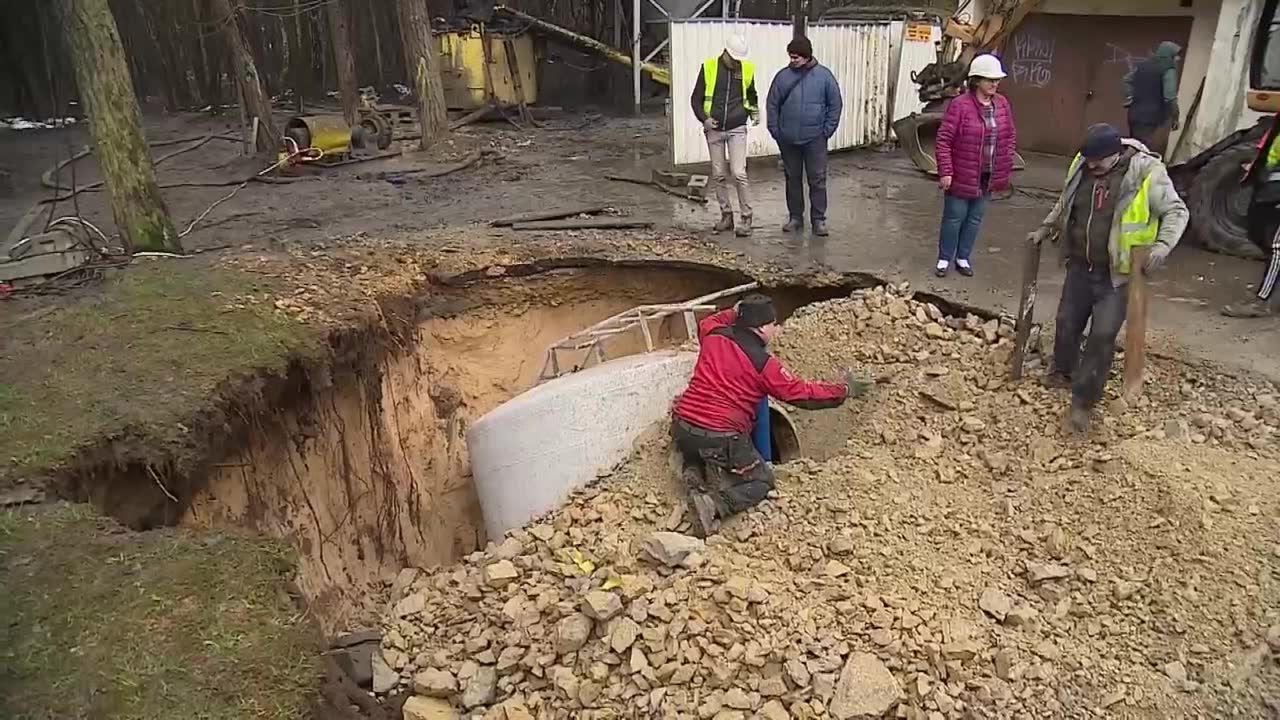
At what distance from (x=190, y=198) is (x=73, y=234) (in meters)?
3.52

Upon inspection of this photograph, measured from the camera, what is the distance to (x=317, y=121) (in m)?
13.5

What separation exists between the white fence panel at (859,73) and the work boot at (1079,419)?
8.66 m

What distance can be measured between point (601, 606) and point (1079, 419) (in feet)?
10.00

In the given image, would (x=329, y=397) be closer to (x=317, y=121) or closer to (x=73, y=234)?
(x=73, y=234)

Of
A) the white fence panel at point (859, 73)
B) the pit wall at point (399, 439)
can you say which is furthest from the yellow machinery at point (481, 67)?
A: the pit wall at point (399, 439)

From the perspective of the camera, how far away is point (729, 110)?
8.61m

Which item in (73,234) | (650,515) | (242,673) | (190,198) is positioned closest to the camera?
(242,673)

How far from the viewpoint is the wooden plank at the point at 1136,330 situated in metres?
5.11

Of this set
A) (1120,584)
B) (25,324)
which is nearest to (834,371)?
(1120,584)

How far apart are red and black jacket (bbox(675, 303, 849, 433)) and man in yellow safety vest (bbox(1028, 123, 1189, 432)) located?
4.85 feet

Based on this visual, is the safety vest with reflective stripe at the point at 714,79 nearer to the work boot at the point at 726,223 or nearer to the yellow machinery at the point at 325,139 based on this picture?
the work boot at the point at 726,223

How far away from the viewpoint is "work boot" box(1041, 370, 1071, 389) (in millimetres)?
5812

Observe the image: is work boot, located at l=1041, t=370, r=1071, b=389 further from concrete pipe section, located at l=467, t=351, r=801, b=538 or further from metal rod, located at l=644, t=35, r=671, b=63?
metal rod, located at l=644, t=35, r=671, b=63

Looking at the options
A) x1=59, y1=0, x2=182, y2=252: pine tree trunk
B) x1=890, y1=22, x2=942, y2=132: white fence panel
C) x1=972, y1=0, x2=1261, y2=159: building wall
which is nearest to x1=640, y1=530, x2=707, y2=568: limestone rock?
x1=59, y1=0, x2=182, y2=252: pine tree trunk
